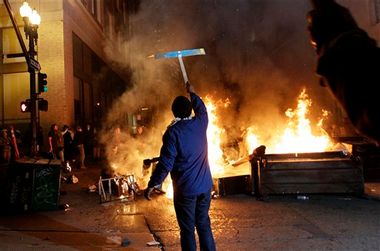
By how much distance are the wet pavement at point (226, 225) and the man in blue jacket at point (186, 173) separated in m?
1.12

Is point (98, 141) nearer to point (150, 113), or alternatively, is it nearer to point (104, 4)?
point (150, 113)

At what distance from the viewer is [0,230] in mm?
5293

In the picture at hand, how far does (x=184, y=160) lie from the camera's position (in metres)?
3.31

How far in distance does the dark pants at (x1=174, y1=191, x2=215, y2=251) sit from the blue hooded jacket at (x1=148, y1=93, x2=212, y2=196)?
0.23ft

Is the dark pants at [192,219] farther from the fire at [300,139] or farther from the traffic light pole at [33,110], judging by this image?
the traffic light pole at [33,110]

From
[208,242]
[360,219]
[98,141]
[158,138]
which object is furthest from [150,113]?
[208,242]

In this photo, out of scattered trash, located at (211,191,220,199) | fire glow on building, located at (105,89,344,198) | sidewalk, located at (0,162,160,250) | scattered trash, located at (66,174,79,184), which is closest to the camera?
sidewalk, located at (0,162,160,250)

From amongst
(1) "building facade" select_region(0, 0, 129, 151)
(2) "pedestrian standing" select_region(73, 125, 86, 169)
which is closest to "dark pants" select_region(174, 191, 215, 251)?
(2) "pedestrian standing" select_region(73, 125, 86, 169)

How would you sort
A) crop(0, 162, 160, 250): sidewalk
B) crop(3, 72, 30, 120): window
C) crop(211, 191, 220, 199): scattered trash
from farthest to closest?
crop(3, 72, 30, 120): window, crop(211, 191, 220, 199): scattered trash, crop(0, 162, 160, 250): sidewalk

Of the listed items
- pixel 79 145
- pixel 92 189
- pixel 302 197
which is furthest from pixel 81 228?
pixel 79 145

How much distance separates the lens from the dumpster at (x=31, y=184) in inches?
248

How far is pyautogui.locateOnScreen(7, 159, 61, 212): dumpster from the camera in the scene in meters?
6.30

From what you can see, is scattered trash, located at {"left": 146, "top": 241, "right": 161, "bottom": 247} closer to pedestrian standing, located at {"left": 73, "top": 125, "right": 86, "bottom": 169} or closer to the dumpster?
the dumpster

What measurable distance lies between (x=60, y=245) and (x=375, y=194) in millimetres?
5715
